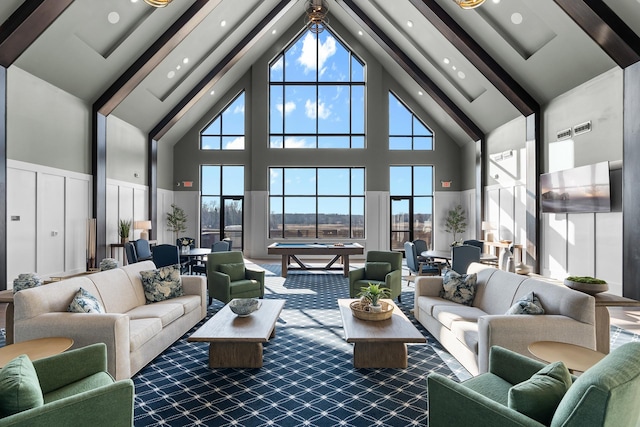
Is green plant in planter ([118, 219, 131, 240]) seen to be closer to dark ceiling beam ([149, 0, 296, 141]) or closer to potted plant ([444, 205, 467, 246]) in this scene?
dark ceiling beam ([149, 0, 296, 141])

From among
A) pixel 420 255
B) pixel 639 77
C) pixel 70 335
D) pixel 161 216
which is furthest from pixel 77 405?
pixel 161 216

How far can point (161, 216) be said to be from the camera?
1216cm

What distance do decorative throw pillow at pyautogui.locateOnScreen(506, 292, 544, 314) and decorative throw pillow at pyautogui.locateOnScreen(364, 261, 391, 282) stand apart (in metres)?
2.72

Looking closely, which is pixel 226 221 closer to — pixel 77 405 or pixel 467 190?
pixel 467 190

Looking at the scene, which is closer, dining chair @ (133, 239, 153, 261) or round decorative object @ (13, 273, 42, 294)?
round decorative object @ (13, 273, 42, 294)

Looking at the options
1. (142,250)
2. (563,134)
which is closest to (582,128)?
→ (563,134)

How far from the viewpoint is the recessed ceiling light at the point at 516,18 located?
270 inches

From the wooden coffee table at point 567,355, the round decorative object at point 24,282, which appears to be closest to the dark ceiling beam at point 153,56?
the round decorative object at point 24,282

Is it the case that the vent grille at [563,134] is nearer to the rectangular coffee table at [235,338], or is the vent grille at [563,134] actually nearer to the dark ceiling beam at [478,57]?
the dark ceiling beam at [478,57]

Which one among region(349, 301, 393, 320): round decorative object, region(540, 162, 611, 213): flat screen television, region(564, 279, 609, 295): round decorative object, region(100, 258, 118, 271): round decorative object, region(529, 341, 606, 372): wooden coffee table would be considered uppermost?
region(540, 162, 611, 213): flat screen television

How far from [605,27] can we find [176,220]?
38.8ft

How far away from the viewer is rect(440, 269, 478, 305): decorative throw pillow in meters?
4.54

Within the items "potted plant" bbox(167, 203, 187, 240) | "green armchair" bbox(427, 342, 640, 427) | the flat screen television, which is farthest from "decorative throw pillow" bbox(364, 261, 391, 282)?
"potted plant" bbox(167, 203, 187, 240)

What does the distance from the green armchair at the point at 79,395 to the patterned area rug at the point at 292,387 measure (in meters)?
0.67
